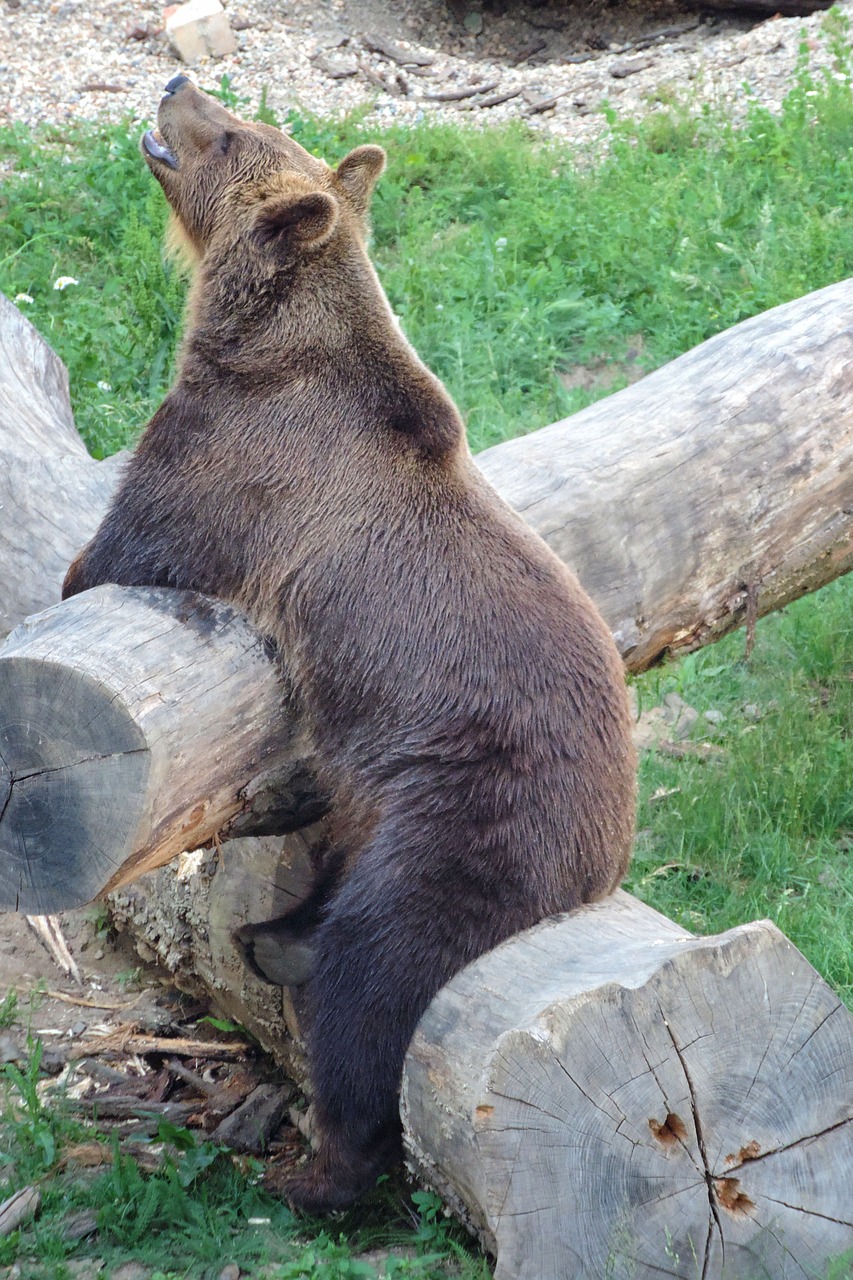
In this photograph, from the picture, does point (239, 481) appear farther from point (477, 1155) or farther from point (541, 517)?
point (477, 1155)

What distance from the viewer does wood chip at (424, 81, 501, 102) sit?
10.4 metres

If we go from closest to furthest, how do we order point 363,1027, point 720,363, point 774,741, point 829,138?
point 363,1027, point 720,363, point 774,741, point 829,138

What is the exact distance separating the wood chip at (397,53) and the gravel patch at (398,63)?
0.6 inches

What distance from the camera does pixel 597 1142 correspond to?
2.89 m

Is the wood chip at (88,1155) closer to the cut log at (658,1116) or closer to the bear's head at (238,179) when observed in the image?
the cut log at (658,1116)

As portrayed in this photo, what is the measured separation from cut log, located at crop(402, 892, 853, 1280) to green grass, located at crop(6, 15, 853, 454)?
14.4ft

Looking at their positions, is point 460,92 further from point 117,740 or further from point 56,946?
point 117,740

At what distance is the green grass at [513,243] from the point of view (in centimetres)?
750

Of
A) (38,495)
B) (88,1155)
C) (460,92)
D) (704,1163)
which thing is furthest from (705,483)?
(460,92)

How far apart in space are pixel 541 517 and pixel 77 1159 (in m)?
2.38

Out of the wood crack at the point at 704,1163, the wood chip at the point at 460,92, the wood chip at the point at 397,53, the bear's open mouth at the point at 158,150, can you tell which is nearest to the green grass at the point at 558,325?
the wood crack at the point at 704,1163

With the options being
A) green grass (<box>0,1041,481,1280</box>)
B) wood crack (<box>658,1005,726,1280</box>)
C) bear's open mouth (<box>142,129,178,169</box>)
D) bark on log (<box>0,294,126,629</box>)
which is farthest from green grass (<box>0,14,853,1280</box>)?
bear's open mouth (<box>142,129,178,169</box>)

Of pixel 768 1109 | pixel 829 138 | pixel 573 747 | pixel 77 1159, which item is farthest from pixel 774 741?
pixel 829 138

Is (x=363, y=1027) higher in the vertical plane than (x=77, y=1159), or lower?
higher
